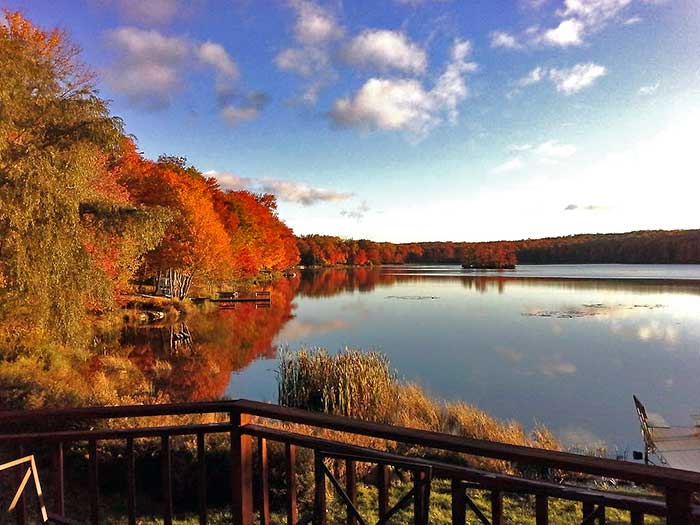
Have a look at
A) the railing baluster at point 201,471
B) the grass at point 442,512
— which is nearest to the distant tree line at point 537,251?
the grass at point 442,512

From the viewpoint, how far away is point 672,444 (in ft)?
26.2

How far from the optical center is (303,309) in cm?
2820

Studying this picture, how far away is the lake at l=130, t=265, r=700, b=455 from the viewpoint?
10742 millimetres

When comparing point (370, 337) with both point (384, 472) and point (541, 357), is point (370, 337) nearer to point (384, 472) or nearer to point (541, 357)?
point (541, 357)

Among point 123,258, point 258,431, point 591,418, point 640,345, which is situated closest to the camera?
point 258,431

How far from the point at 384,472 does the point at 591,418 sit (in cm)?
969

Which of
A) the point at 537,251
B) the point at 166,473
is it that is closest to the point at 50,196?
the point at 166,473

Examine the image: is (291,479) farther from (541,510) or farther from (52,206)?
(52,206)

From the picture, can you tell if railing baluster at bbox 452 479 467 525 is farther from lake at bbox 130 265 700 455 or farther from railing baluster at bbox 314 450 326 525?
lake at bbox 130 265 700 455

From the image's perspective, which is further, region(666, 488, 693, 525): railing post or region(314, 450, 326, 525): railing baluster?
region(314, 450, 326, 525): railing baluster

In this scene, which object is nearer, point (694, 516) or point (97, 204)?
point (694, 516)

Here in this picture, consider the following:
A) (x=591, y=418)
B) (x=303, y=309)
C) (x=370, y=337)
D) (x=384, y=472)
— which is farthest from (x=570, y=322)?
(x=384, y=472)

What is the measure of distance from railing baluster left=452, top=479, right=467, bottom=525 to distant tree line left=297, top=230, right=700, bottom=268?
8612 centimetres

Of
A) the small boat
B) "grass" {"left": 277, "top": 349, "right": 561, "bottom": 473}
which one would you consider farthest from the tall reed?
the small boat
